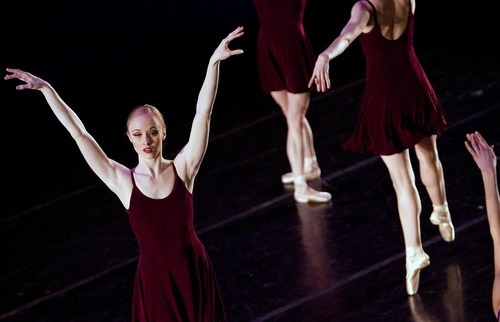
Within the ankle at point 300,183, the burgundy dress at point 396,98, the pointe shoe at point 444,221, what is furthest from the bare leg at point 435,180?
the ankle at point 300,183

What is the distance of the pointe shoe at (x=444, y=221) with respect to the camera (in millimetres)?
5305

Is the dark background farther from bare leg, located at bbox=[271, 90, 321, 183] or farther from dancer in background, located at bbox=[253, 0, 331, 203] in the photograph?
dancer in background, located at bbox=[253, 0, 331, 203]

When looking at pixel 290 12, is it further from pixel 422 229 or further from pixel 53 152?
pixel 53 152

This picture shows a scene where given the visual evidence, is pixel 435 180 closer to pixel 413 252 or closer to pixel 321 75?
pixel 413 252

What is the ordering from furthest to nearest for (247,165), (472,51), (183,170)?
(472,51), (247,165), (183,170)

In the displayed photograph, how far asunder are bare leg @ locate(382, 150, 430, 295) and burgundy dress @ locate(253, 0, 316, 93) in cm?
134

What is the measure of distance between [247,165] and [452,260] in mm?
2127

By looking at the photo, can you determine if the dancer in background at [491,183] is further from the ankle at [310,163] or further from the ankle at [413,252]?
the ankle at [310,163]

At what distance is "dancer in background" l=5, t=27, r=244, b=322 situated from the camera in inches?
147

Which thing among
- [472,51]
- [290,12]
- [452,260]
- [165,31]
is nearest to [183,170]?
[452,260]

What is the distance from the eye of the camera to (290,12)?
20.0 ft

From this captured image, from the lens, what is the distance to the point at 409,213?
5.00 metres

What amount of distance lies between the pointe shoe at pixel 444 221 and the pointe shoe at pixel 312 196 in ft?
3.41

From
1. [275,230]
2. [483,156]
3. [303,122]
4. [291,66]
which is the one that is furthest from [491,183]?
[303,122]
